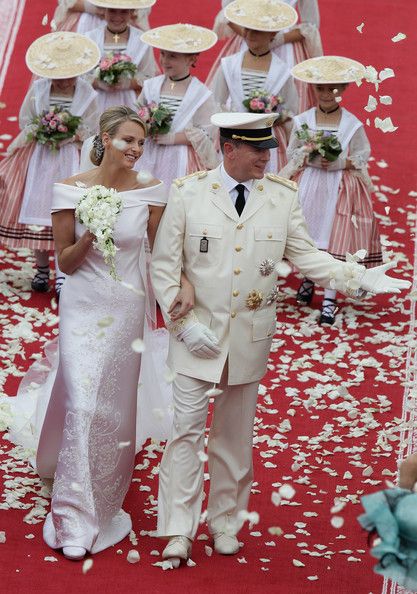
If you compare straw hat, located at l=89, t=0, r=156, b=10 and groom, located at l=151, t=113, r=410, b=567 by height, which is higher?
straw hat, located at l=89, t=0, r=156, b=10

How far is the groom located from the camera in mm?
6566

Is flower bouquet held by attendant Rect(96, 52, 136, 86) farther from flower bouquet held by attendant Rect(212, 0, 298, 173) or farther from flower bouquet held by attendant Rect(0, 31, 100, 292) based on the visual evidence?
flower bouquet held by attendant Rect(212, 0, 298, 173)

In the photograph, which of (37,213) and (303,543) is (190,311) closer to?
(303,543)

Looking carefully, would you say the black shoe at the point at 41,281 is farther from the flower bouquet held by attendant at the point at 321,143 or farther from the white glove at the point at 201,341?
the white glove at the point at 201,341

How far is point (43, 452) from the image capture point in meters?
7.26

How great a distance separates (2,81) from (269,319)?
7.02m

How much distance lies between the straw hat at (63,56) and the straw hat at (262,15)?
1.14 m

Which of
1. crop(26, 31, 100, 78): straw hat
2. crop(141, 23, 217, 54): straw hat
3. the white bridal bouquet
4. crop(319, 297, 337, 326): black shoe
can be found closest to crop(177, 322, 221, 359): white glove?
the white bridal bouquet

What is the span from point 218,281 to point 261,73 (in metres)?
4.17

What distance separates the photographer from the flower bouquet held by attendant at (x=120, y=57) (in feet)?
34.9

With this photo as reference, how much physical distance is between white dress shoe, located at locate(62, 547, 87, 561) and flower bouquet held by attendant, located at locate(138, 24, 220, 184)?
383 centimetres

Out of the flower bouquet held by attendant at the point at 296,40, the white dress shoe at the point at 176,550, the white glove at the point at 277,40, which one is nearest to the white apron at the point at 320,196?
the flower bouquet held by attendant at the point at 296,40

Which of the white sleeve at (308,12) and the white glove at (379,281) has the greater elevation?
the white sleeve at (308,12)

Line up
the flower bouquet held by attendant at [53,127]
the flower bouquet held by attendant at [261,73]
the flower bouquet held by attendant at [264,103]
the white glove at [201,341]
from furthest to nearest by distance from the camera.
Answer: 1. the flower bouquet held by attendant at [261,73]
2. the flower bouquet held by attendant at [264,103]
3. the flower bouquet held by attendant at [53,127]
4. the white glove at [201,341]
